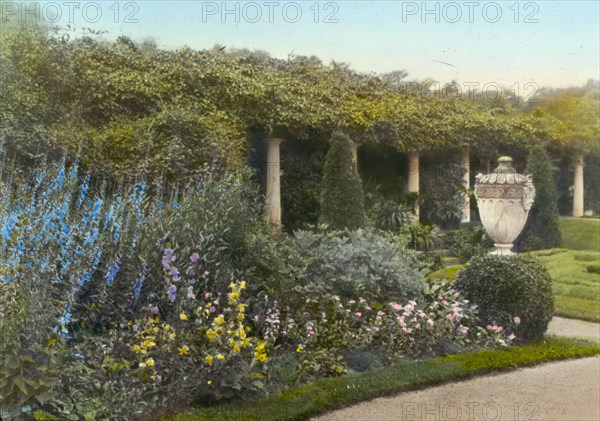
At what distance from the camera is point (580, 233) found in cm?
699

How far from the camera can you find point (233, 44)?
5.08m

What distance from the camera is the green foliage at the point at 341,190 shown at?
6367 mm

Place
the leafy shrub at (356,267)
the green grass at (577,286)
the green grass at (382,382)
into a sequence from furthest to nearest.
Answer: the green grass at (577,286) < the leafy shrub at (356,267) < the green grass at (382,382)

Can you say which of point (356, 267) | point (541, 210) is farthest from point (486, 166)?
point (356, 267)

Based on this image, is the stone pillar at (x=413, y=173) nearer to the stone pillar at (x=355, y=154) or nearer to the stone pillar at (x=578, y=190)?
the stone pillar at (x=355, y=154)

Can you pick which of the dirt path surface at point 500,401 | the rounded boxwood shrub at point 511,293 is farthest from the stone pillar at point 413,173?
the dirt path surface at point 500,401

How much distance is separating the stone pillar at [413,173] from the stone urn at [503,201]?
0.71 meters

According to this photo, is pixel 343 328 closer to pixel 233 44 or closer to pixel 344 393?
pixel 344 393

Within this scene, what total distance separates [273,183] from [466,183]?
85.6 inches

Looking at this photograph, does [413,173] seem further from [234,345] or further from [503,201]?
[234,345]

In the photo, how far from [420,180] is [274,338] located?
242 cm

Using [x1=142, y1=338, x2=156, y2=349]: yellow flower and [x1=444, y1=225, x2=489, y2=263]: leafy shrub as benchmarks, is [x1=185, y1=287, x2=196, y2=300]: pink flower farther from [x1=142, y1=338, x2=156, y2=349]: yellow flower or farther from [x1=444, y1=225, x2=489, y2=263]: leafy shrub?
[x1=444, y1=225, x2=489, y2=263]: leafy shrub

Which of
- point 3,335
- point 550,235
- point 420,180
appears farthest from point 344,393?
point 550,235

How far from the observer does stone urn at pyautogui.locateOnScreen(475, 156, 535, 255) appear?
688 centimetres
